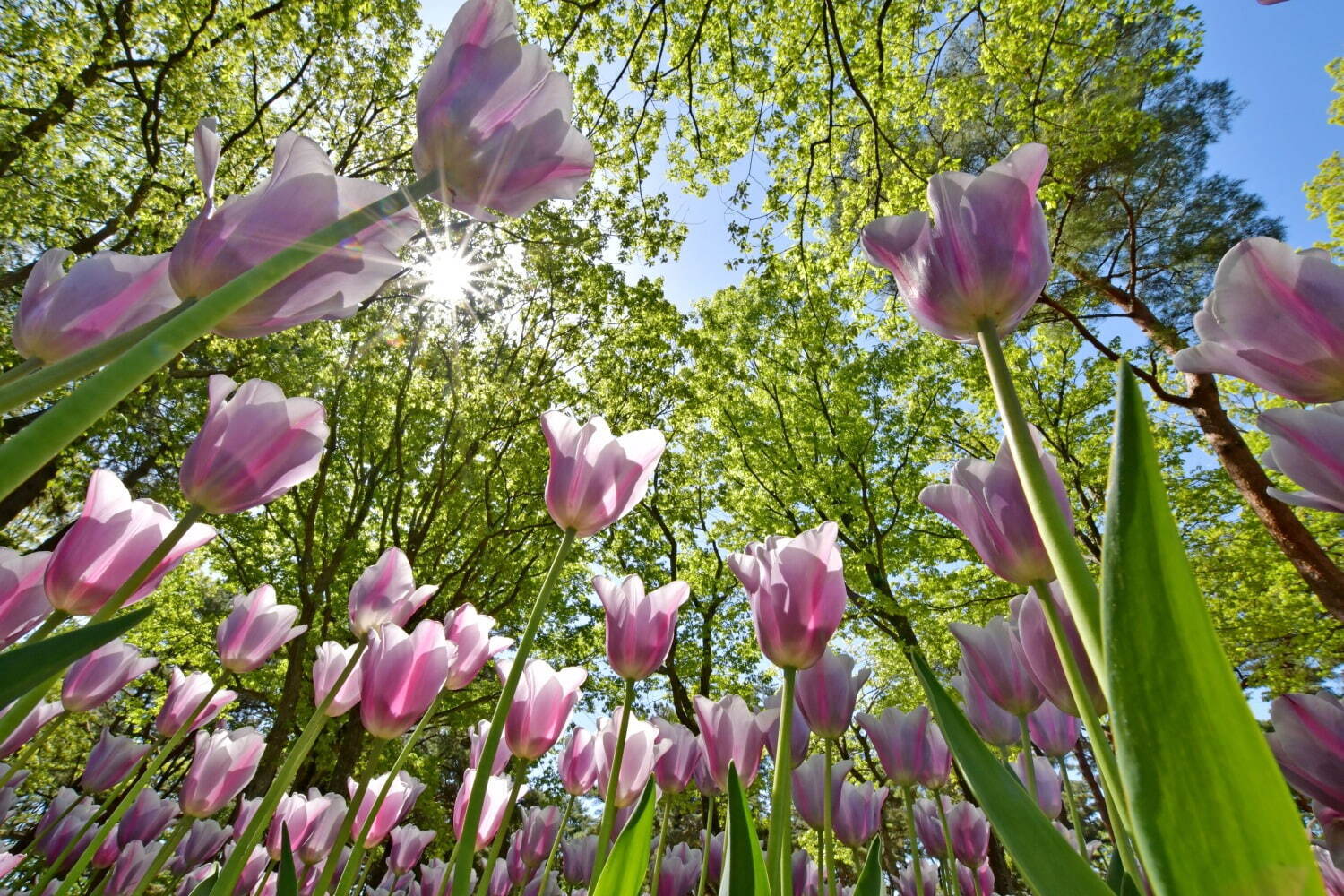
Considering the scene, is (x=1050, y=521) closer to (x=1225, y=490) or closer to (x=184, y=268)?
(x=184, y=268)

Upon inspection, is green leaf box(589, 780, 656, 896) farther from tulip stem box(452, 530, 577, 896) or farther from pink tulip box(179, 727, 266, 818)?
pink tulip box(179, 727, 266, 818)

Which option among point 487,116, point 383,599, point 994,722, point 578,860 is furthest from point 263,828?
point 578,860

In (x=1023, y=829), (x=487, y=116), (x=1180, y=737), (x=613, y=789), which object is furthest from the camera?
(x=613, y=789)

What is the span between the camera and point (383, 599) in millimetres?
1439

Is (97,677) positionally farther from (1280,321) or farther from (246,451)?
(1280,321)

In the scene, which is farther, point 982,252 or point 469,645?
point 469,645

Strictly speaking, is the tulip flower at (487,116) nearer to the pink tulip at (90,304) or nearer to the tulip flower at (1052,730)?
the pink tulip at (90,304)

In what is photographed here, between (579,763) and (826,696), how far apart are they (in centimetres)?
71

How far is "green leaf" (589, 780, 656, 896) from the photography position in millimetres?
825

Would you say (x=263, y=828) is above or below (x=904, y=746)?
below

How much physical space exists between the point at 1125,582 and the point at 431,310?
11684 millimetres

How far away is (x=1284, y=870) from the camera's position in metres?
0.32

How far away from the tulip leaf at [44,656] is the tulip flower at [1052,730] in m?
1.87

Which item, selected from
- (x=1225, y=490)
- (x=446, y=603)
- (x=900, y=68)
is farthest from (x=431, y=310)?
(x=1225, y=490)
